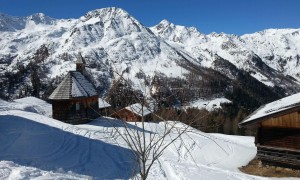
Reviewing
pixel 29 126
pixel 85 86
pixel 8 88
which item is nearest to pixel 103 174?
pixel 29 126

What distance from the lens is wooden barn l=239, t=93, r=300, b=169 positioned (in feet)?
63.3

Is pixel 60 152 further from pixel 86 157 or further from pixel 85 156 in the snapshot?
pixel 86 157

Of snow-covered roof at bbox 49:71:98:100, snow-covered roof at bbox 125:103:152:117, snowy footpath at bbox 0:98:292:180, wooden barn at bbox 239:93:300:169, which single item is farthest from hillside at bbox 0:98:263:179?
snow-covered roof at bbox 49:71:98:100

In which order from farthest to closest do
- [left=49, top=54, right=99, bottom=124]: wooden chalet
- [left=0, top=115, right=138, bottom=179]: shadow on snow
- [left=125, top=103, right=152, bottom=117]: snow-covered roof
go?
[left=49, top=54, right=99, bottom=124]: wooden chalet → [left=0, top=115, right=138, bottom=179]: shadow on snow → [left=125, top=103, right=152, bottom=117]: snow-covered roof

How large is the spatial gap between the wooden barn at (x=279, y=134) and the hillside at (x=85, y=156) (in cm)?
184

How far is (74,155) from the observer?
782 inches

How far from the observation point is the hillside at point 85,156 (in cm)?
1617

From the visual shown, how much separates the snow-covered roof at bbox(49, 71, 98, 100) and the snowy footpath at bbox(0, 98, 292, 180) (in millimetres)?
7800

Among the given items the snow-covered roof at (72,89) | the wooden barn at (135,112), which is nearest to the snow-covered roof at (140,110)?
the wooden barn at (135,112)

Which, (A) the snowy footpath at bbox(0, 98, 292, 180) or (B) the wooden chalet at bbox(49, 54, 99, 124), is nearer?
(A) the snowy footpath at bbox(0, 98, 292, 180)

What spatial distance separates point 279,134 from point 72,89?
22.3 m

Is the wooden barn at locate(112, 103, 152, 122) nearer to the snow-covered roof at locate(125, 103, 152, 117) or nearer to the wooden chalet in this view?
the snow-covered roof at locate(125, 103, 152, 117)

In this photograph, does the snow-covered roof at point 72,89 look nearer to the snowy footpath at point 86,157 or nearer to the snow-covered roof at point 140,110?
the snowy footpath at point 86,157

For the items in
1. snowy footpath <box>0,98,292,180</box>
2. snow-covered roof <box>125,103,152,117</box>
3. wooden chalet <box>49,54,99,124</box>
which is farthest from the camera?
wooden chalet <box>49,54,99,124</box>
